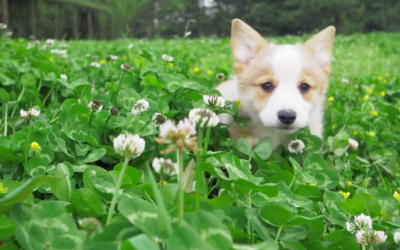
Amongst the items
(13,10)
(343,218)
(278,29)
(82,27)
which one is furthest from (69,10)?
(343,218)

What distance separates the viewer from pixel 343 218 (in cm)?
117

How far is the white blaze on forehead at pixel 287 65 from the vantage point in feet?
7.02

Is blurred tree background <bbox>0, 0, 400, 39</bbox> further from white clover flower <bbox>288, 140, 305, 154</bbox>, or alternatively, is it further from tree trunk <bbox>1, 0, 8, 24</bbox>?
white clover flower <bbox>288, 140, 305, 154</bbox>

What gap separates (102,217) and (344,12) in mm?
18630

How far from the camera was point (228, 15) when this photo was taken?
18672 millimetres

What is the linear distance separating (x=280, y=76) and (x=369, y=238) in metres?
1.30

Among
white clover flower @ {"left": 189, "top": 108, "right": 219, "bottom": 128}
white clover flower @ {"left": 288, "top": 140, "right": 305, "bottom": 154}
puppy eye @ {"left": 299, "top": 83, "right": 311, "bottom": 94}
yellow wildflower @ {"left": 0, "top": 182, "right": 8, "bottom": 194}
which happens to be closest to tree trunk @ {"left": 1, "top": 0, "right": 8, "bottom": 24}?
puppy eye @ {"left": 299, "top": 83, "right": 311, "bottom": 94}

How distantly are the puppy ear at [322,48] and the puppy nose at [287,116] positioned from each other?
0.59 m

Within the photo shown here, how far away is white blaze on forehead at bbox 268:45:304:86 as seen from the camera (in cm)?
214

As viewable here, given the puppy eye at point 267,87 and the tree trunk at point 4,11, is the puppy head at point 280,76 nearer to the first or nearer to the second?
the puppy eye at point 267,87

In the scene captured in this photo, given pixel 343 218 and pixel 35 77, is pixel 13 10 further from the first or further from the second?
pixel 343 218

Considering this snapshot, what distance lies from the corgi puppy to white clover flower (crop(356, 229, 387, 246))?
101cm

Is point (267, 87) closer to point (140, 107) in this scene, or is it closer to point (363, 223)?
point (140, 107)

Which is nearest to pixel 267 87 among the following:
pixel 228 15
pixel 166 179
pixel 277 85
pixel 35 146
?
pixel 277 85
